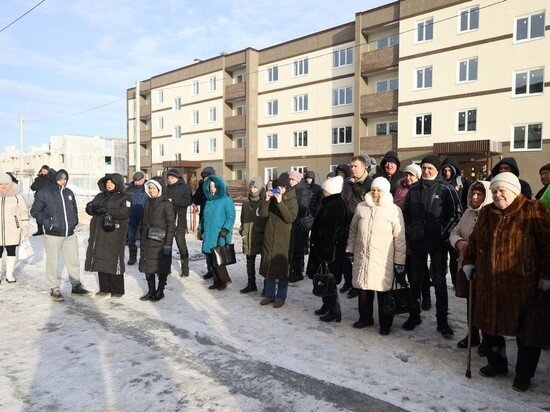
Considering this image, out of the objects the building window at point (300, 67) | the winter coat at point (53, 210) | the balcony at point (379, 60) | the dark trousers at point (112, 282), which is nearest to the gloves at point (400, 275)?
the dark trousers at point (112, 282)

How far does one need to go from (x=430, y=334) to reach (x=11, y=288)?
636cm

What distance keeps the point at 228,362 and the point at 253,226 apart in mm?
2895

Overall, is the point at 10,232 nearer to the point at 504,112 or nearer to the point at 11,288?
the point at 11,288

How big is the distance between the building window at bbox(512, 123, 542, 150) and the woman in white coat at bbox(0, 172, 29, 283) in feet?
68.6

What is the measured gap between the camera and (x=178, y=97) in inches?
1550

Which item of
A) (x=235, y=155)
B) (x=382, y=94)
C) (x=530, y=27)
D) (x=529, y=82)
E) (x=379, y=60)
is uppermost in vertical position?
(x=379, y=60)

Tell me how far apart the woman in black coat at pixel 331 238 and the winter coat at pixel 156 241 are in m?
2.16

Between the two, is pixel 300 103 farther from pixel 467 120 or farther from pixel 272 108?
pixel 467 120

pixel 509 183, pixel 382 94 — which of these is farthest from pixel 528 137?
pixel 509 183

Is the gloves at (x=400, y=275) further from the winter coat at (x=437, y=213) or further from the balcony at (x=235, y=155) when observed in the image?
the balcony at (x=235, y=155)

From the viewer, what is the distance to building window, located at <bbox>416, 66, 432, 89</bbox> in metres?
22.9

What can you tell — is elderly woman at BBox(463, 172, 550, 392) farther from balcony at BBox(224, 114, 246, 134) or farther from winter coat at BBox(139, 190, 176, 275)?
balcony at BBox(224, 114, 246, 134)

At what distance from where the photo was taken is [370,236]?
14.6 ft

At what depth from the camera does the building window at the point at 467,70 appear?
836 inches
